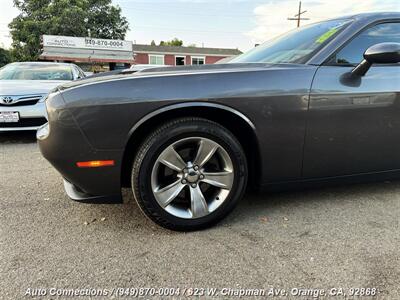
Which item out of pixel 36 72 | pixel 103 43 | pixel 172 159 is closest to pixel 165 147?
pixel 172 159

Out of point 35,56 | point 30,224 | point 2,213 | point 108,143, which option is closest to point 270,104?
point 108,143

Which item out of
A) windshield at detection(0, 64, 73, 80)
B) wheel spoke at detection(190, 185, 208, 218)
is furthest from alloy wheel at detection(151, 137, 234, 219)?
windshield at detection(0, 64, 73, 80)

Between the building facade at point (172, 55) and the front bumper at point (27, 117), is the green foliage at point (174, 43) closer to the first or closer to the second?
the building facade at point (172, 55)

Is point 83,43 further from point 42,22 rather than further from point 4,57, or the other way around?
point 4,57

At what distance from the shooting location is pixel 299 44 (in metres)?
2.65

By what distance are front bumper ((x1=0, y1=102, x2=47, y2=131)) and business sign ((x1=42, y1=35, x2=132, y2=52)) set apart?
849 inches

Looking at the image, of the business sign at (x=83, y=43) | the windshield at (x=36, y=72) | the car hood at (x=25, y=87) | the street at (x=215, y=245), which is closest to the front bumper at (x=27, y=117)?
the car hood at (x=25, y=87)

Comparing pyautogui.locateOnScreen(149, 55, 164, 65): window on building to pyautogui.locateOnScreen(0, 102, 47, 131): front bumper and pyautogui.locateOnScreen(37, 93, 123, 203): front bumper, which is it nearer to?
pyautogui.locateOnScreen(0, 102, 47, 131): front bumper

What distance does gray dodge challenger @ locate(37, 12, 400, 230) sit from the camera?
2.00 metres

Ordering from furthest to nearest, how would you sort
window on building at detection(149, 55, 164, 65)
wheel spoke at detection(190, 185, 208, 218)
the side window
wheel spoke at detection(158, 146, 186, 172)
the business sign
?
window on building at detection(149, 55, 164, 65) < the business sign < the side window < wheel spoke at detection(190, 185, 208, 218) < wheel spoke at detection(158, 146, 186, 172)

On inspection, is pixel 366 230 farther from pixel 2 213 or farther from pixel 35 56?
pixel 35 56

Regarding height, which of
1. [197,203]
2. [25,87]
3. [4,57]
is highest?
[4,57]

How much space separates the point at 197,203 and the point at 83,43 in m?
25.7

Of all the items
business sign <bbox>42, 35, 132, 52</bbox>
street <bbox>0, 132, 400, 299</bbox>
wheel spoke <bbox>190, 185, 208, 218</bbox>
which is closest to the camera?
street <bbox>0, 132, 400, 299</bbox>
